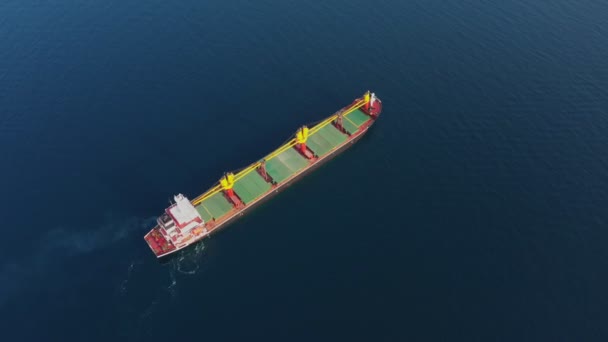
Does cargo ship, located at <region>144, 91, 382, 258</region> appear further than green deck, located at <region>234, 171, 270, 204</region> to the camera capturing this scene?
No

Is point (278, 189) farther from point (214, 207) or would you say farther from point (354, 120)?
point (354, 120)

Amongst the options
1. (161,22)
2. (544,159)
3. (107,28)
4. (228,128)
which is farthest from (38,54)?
(544,159)

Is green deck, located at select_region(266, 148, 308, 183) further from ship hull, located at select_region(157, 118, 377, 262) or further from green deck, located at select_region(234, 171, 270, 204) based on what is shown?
green deck, located at select_region(234, 171, 270, 204)

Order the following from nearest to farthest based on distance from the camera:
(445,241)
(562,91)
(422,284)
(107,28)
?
(422,284) → (445,241) → (562,91) → (107,28)

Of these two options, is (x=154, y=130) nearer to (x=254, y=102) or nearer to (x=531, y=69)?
(x=254, y=102)

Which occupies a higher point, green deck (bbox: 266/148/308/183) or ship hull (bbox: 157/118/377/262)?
green deck (bbox: 266/148/308/183)

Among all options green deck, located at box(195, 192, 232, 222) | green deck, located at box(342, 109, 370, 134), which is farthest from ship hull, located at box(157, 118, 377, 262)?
green deck, located at box(195, 192, 232, 222)
